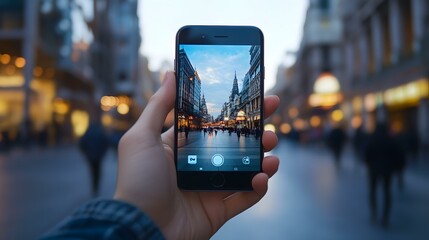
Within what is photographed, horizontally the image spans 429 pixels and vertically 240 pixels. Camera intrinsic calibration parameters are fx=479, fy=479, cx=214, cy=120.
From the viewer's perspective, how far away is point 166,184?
86.7 inches

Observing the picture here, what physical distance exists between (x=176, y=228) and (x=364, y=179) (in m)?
13.3

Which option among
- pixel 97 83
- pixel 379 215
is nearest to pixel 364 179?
pixel 379 215

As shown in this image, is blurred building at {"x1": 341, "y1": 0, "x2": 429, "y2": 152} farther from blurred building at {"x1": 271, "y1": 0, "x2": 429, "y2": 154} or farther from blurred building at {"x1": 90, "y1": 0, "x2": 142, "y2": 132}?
blurred building at {"x1": 90, "y1": 0, "x2": 142, "y2": 132}

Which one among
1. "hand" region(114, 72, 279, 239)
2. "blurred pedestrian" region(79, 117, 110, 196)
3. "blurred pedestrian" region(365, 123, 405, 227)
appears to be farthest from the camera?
"blurred pedestrian" region(79, 117, 110, 196)

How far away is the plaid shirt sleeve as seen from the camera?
143 cm

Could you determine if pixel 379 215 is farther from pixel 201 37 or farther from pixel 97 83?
pixel 97 83

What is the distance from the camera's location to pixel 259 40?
285 centimetres

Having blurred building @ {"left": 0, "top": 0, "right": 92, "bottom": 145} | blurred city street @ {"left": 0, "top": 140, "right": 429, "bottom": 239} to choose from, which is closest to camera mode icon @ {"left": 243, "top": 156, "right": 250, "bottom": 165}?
blurred city street @ {"left": 0, "top": 140, "right": 429, "bottom": 239}

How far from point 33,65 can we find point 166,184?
33.3m

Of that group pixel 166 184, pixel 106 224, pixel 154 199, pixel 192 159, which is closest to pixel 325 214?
pixel 192 159

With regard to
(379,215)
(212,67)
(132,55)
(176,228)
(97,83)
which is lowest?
(379,215)

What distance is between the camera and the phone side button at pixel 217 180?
2616 mm

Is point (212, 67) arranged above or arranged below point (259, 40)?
below

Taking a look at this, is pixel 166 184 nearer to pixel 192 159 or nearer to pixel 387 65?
pixel 192 159
